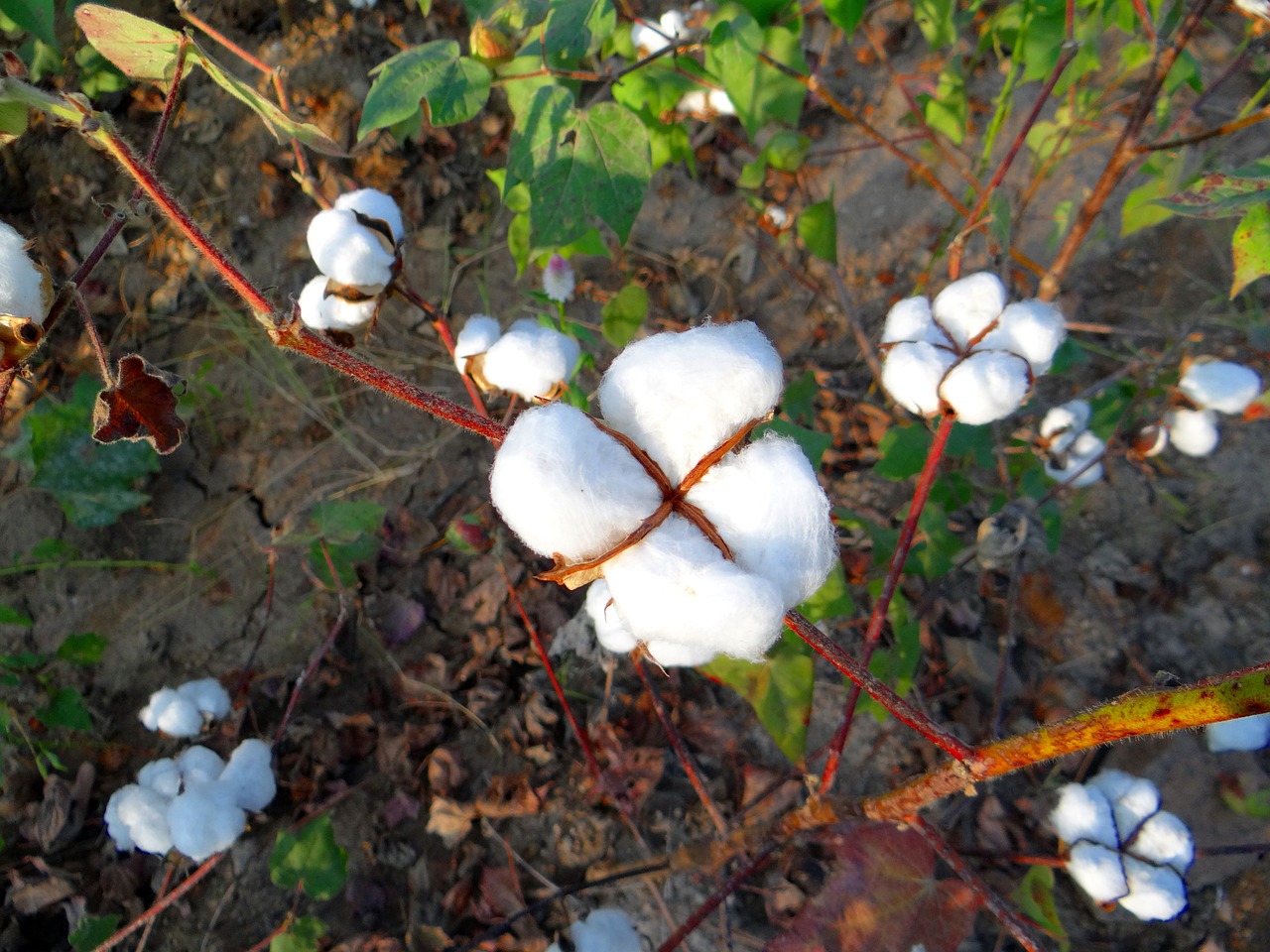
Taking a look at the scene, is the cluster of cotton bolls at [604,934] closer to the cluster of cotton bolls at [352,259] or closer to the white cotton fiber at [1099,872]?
the white cotton fiber at [1099,872]

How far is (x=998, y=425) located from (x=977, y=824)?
1.32 meters

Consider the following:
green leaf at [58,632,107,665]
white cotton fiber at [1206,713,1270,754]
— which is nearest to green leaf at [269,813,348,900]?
green leaf at [58,632,107,665]

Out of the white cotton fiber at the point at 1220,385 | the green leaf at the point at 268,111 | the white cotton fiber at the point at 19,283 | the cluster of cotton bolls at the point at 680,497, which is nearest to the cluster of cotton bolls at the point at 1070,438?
the white cotton fiber at the point at 1220,385

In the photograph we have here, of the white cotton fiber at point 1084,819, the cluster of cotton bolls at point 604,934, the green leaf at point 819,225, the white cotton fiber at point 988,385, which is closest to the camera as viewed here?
the white cotton fiber at point 988,385

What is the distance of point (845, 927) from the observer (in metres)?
1.44

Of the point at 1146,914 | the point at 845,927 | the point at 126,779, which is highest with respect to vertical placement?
the point at 845,927

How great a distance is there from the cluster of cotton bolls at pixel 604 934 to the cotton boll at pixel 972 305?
1.61 m

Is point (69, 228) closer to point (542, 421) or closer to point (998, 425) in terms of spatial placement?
point (542, 421)

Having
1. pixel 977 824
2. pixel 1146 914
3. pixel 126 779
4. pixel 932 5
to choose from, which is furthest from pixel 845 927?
pixel 932 5

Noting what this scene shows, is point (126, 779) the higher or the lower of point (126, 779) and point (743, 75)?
the lower

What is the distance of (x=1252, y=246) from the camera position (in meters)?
1.40

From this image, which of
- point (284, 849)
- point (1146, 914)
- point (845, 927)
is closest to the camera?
point (845, 927)

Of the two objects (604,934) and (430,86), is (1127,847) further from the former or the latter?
(430,86)

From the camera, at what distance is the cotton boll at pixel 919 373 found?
4.31 feet
